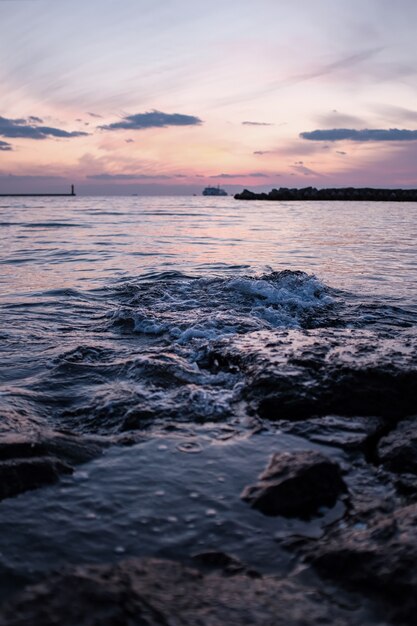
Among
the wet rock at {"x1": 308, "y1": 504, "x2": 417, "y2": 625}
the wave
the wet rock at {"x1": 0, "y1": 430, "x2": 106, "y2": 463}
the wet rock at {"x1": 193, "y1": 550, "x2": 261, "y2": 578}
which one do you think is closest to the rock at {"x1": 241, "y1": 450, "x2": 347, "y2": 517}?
the wet rock at {"x1": 308, "y1": 504, "x2": 417, "y2": 625}

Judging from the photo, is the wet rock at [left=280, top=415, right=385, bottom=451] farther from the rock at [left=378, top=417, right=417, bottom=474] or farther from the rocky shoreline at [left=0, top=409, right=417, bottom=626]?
the rocky shoreline at [left=0, top=409, right=417, bottom=626]

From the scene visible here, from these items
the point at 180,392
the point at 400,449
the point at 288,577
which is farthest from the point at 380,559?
the point at 180,392

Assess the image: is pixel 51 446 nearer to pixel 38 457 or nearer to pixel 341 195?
pixel 38 457

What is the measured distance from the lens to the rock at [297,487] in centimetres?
282

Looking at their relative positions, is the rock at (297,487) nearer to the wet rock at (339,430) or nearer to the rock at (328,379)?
the wet rock at (339,430)

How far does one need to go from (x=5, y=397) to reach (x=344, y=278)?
939 centimetres

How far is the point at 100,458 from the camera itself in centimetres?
341

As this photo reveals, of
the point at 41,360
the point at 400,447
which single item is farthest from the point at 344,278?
the point at 400,447

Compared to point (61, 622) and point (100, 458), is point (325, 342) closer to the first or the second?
point (100, 458)

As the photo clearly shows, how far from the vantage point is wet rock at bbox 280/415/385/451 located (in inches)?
143

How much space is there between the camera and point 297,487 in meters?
2.88

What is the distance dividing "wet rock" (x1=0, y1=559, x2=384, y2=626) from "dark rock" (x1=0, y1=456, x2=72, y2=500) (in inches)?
34.0

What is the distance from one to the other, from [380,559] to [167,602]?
0.99 m

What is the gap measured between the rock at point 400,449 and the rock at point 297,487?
1.50ft
